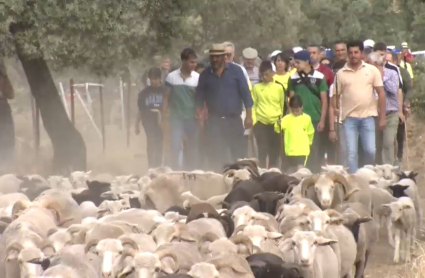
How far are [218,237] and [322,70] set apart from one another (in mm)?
7261

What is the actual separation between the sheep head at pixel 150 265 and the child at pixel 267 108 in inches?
310

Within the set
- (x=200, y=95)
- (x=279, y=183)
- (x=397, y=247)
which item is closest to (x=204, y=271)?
(x=397, y=247)

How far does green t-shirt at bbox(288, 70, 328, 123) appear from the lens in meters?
16.3

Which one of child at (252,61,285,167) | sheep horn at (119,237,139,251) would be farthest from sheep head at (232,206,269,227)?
child at (252,61,285,167)

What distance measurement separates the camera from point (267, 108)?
16.7m

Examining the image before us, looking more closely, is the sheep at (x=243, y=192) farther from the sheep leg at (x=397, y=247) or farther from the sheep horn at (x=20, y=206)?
the sheep horn at (x=20, y=206)

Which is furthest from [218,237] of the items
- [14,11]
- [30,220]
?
[14,11]

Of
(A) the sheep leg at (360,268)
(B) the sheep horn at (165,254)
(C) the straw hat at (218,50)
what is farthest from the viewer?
(C) the straw hat at (218,50)

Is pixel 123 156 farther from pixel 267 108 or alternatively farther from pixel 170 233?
pixel 170 233

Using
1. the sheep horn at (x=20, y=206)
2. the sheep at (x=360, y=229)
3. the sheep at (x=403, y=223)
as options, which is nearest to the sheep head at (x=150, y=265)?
the sheep horn at (x=20, y=206)

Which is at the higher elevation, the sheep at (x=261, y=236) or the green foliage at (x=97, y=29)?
the green foliage at (x=97, y=29)

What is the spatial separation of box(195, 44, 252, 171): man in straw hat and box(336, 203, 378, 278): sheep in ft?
12.4

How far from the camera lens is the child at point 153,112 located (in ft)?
57.3

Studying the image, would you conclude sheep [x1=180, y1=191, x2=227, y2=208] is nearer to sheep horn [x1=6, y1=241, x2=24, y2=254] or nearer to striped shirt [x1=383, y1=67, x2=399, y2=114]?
sheep horn [x1=6, y1=241, x2=24, y2=254]
